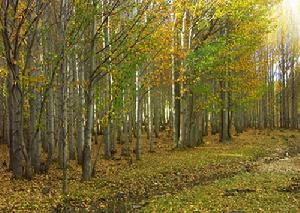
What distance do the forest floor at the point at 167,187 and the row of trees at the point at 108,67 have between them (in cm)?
104

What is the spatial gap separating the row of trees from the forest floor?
1045 mm

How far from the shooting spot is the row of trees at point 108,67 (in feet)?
43.1

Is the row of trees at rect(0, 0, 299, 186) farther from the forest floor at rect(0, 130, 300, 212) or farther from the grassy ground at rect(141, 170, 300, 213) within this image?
the grassy ground at rect(141, 170, 300, 213)

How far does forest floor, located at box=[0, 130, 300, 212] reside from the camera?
9812 mm

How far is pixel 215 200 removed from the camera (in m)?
10.3

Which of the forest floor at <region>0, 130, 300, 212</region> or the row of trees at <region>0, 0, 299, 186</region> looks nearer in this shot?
the forest floor at <region>0, 130, 300, 212</region>

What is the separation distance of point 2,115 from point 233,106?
1717 centimetres

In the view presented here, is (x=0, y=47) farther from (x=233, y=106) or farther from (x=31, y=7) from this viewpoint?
(x=233, y=106)

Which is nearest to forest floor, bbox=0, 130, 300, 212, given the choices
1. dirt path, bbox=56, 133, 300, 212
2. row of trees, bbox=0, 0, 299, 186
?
dirt path, bbox=56, 133, 300, 212

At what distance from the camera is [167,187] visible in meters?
12.8

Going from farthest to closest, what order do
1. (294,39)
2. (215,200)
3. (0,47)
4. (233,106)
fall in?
(294,39) < (233,106) < (0,47) < (215,200)

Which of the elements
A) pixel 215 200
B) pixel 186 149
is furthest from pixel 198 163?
pixel 215 200

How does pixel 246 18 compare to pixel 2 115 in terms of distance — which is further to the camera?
pixel 2 115

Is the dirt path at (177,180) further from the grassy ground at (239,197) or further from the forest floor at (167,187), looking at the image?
the grassy ground at (239,197)
